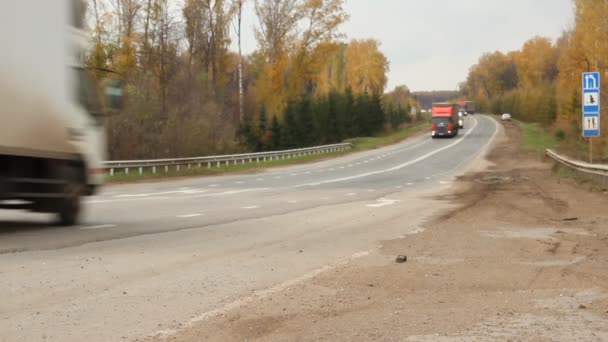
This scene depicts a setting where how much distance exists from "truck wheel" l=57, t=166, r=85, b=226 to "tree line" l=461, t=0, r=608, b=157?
36.5m

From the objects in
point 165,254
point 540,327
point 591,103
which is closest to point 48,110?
point 165,254

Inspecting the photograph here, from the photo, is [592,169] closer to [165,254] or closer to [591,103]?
[591,103]

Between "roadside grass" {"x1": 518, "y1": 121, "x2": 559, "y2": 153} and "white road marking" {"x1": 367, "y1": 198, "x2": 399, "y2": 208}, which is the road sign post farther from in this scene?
"roadside grass" {"x1": 518, "y1": 121, "x2": 559, "y2": 153}

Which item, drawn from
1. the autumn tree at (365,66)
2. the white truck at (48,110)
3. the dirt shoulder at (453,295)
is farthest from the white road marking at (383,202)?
the autumn tree at (365,66)

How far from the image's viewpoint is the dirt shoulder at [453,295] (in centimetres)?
554

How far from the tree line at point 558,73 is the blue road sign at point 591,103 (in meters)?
17.6

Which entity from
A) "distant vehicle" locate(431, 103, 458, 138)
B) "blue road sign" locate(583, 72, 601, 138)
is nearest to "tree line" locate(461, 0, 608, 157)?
"distant vehicle" locate(431, 103, 458, 138)

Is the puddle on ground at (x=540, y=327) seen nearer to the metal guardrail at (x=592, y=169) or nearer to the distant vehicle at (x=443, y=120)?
the metal guardrail at (x=592, y=169)

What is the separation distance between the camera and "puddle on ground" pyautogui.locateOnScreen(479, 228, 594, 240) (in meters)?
11.6

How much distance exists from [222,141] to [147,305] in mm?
44840

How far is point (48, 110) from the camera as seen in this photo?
37.3 feet

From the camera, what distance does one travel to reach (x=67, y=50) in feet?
39.0

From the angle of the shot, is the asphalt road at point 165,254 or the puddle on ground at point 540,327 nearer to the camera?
the puddle on ground at point 540,327

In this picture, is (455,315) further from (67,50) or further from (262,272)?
(67,50)
